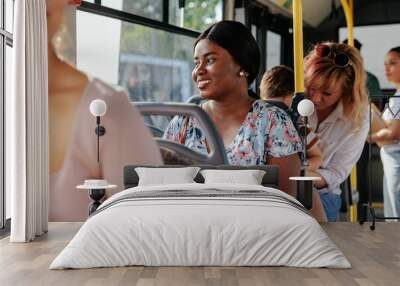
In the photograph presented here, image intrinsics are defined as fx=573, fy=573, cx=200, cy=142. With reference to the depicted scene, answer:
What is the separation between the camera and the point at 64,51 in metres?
6.19

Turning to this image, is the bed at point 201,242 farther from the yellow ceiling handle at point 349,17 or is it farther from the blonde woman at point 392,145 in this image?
the yellow ceiling handle at point 349,17

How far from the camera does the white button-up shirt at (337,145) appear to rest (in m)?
6.13

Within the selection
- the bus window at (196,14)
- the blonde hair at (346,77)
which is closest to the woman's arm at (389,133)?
the blonde hair at (346,77)

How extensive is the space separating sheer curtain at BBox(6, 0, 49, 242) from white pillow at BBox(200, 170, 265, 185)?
1672 millimetres

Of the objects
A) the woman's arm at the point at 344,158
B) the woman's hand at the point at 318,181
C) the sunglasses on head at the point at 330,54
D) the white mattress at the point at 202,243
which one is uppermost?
the sunglasses on head at the point at 330,54

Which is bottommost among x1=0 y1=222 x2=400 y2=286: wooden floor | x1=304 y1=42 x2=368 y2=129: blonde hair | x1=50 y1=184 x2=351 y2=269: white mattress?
x1=0 y1=222 x2=400 y2=286: wooden floor

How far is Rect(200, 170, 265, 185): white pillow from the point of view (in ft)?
18.6

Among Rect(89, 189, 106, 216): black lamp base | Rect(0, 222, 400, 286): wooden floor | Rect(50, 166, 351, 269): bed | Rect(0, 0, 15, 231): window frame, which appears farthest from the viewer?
Rect(89, 189, 106, 216): black lamp base

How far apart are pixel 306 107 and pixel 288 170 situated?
0.72m

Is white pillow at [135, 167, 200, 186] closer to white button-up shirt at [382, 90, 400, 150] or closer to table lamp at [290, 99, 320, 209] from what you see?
table lamp at [290, 99, 320, 209]

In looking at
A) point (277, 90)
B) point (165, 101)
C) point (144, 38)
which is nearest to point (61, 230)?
point (165, 101)

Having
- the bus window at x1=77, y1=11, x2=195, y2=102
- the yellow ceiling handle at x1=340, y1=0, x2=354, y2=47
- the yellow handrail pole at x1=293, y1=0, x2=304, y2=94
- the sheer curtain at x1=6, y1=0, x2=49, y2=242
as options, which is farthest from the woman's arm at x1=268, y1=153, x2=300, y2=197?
the sheer curtain at x1=6, y1=0, x2=49, y2=242

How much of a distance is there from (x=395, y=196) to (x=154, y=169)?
8.50 feet

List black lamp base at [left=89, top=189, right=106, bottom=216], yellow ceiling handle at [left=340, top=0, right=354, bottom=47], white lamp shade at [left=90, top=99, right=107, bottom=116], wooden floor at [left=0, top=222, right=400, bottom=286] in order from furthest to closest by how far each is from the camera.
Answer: yellow ceiling handle at [left=340, top=0, right=354, bottom=47] < white lamp shade at [left=90, top=99, right=107, bottom=116] < black lamp base at [left=89, top=189, right=106, bottom=216] < wooden floor at [left=0, top=222, right=400, bottom=286]
